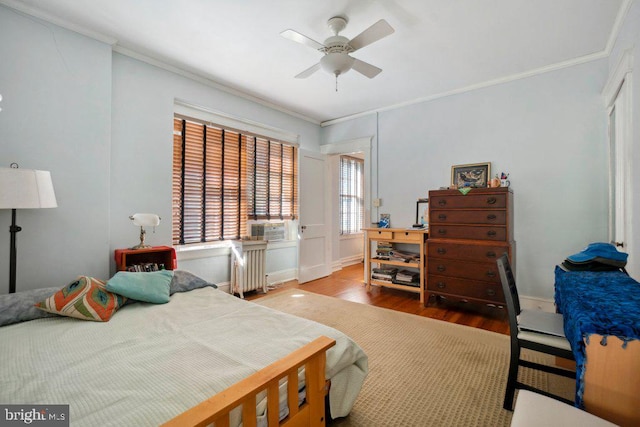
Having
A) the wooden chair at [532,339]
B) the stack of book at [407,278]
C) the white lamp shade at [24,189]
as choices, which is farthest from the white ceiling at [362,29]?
the stack of book at [407,278]

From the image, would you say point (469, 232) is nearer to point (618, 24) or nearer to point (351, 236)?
point (618, 24)

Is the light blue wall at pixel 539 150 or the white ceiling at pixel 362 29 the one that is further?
the light blue wall at pixel 539 150

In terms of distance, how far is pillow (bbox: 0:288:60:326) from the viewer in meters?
1.56

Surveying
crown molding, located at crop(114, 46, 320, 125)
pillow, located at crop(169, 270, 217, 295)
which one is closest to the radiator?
pillow, located at crop(169, 270, 217, 295)

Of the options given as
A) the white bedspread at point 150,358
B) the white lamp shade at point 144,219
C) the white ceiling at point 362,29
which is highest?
the white ceiling at point 362,29

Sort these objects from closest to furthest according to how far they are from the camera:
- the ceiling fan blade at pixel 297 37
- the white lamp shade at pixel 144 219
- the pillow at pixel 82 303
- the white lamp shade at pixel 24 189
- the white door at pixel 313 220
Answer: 1. the pillow at pixel 82 303
2. the white lamp shade at pixel 24 189
3. the ceiling fan blade at pixel 297 37
4. the white lamp shade at pixel 144 219
5. the white door at pixel 313 220

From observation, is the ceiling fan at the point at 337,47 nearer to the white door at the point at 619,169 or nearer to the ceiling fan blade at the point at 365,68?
the ceiling fan blade at the point at 365,68

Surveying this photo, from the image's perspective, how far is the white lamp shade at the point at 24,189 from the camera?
1.80 metres

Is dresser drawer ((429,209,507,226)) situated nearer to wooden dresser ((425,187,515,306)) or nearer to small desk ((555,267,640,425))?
wooden dresser ((425,187,515,306))

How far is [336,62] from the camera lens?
7.30 ft

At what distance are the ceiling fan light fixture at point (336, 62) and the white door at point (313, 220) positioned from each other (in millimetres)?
2210

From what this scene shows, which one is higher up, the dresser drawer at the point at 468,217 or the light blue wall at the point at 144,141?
the light blue wall at the point at 144,141

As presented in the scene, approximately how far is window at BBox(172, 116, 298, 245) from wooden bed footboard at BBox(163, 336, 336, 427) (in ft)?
9.02

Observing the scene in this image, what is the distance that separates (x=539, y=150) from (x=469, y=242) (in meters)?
1.31
